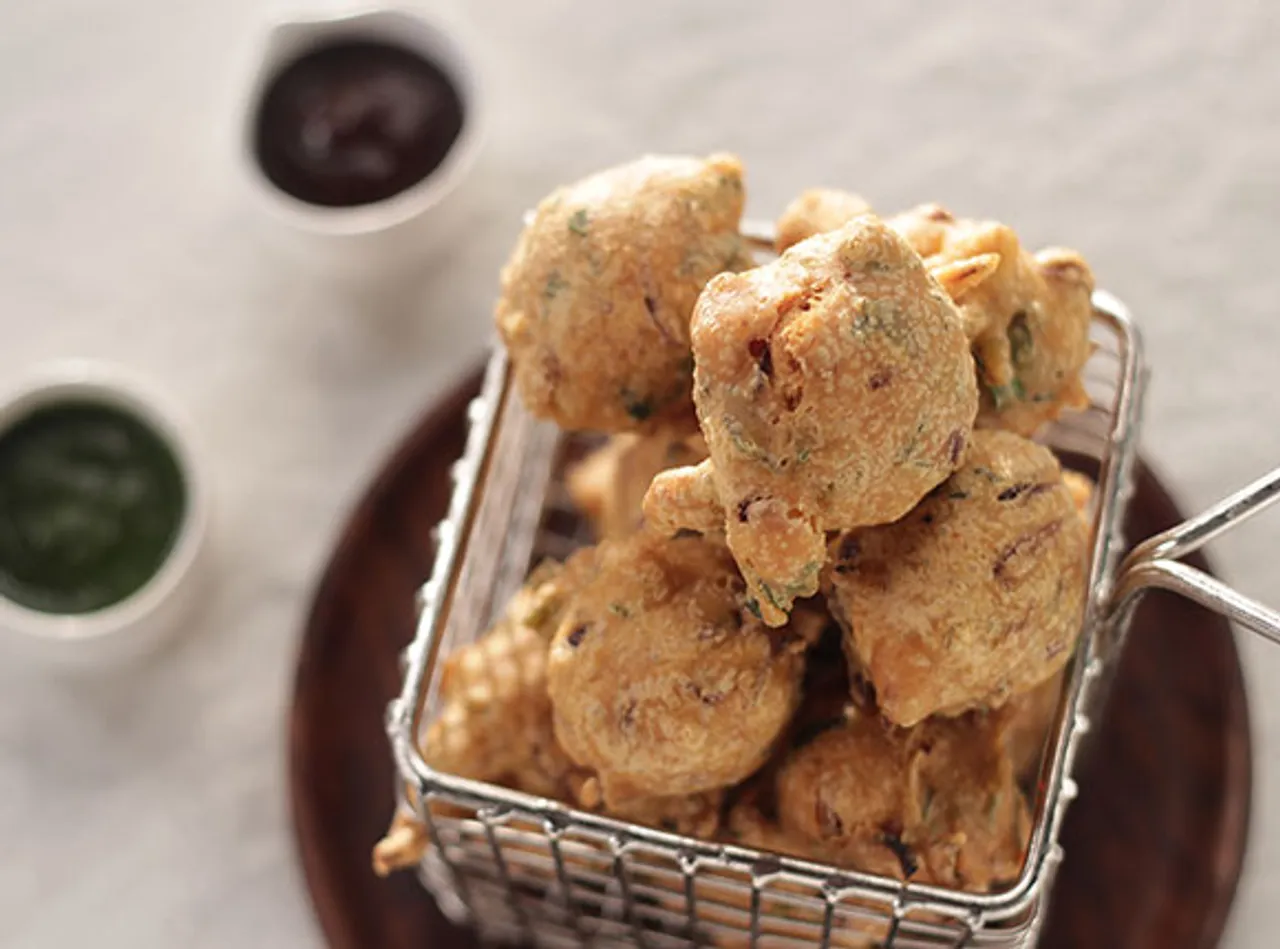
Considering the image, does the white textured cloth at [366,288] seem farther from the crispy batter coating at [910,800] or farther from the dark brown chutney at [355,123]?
the crispy batter coating at [910,800]

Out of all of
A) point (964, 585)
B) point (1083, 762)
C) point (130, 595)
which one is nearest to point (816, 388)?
point (964, 585)

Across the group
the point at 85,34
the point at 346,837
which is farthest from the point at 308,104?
the point at 346,837

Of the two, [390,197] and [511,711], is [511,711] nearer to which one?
[511,711]

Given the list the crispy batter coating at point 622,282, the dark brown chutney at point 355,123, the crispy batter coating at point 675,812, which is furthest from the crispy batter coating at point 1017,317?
the dark brown chutney at point 355,123

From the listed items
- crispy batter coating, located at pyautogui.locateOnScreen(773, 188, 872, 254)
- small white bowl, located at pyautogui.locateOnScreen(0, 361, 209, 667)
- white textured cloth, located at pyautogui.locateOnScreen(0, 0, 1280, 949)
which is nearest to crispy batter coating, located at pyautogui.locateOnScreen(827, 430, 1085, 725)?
crispy batter coating, located at pyautogui.locateOnScreen(773, 188, 872, 254)

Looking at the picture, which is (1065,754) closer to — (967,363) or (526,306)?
(967,363)

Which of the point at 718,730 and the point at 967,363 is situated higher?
the point at 967,363
